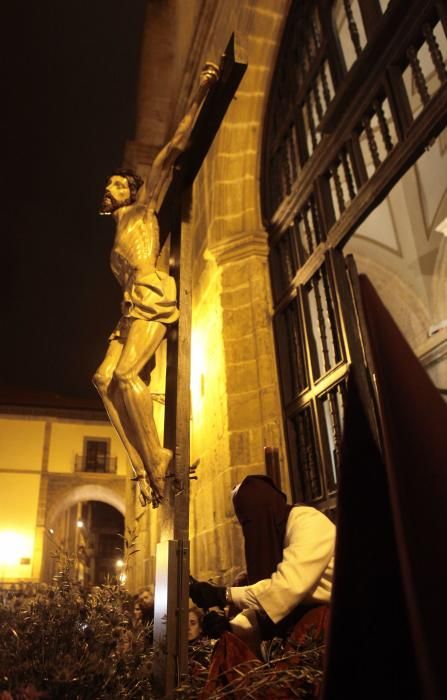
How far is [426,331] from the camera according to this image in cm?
957

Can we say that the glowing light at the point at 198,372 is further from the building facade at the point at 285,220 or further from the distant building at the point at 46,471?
the distant building at the point at 46,471

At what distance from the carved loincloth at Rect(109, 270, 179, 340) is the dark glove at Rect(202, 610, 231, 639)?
138 centimetres

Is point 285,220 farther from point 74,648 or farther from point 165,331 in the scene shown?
point 74,648

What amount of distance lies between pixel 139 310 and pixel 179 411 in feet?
2.00

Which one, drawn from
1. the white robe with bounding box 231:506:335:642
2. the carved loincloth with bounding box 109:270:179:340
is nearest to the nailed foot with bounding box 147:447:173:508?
the white robe with bounding box 231:506:335:642

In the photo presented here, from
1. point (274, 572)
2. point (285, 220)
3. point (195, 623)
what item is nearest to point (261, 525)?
point (274, 572)

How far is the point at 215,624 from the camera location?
2379mm

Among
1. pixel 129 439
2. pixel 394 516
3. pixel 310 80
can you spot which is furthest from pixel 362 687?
pixel 310 80

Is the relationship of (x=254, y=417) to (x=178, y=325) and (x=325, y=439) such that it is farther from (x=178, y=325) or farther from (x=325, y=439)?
(x=178, y=325)

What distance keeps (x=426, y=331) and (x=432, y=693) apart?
9.41m

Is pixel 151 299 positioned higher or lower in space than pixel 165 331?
higher

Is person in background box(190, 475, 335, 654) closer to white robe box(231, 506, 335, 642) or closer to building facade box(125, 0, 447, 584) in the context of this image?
white robe box(231, 506, 335, 642)

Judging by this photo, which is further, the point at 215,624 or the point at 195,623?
the point at 195,623

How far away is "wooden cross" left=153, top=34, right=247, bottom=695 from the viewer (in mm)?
1985
